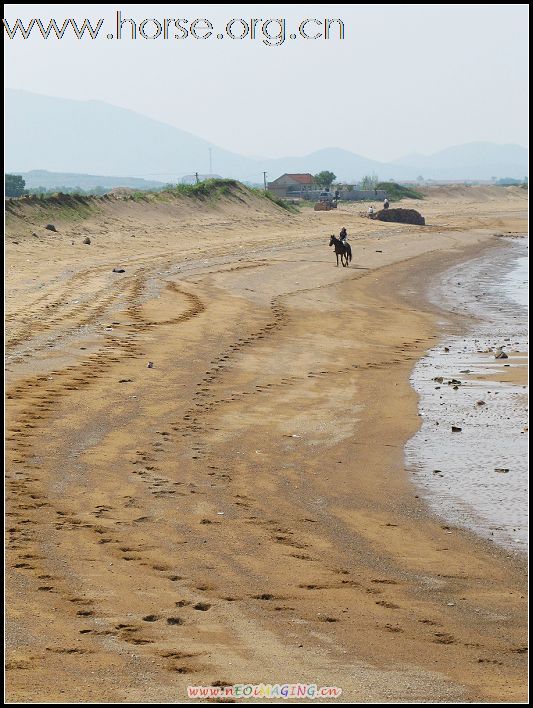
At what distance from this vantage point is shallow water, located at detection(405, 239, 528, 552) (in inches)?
464

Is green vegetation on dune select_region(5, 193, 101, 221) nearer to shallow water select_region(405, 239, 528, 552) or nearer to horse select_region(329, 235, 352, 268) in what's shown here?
horse select_region(329, 235, 352, 268)

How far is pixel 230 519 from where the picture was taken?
10.8 metres

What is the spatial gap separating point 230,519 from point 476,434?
18.1 ft

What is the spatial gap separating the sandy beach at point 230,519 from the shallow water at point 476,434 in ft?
0.99

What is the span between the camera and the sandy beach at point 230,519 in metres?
7.20

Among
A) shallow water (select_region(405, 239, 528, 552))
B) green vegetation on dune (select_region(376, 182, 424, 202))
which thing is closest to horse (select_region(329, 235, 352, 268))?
shallow water (select_region(405, 239, 528, 552))

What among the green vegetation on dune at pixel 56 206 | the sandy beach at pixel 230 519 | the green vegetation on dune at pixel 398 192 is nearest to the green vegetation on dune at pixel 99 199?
the green vegetation on dune at pixel 56 206

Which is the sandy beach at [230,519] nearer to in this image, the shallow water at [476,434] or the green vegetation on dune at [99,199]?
the shallow water at [476,434]

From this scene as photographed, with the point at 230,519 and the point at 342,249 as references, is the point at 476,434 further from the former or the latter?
the point at 342,249

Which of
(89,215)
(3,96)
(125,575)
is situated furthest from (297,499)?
(89,215)

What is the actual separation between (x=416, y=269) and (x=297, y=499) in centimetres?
3072

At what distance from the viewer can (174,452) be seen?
529 inches

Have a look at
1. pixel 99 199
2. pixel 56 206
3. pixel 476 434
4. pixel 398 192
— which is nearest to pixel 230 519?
pixel 476 434

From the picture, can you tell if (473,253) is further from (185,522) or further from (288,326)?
(185,522)
